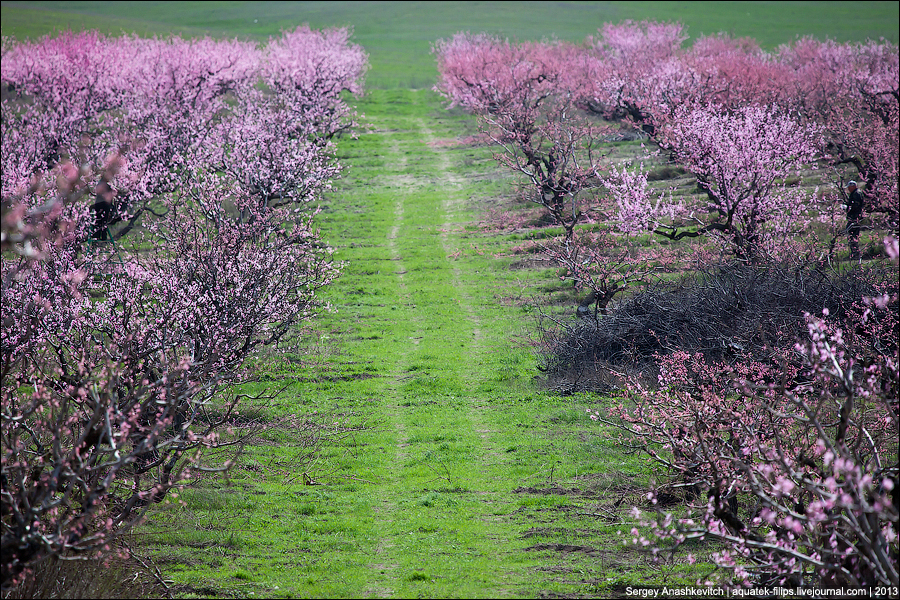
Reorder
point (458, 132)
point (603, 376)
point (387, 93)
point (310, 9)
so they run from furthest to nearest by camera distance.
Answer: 1. point (310, 9)
2. point (387, 93)
3. point (458, 132)
4. point (603, 376)

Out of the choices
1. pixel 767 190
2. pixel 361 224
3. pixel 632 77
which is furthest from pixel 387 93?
pixel 767 190

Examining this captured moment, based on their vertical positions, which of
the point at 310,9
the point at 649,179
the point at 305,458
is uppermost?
the point at 310,9

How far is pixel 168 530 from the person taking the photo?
14.6 meters

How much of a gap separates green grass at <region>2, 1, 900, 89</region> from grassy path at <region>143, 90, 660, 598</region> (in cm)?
8797

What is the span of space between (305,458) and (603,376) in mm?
9115

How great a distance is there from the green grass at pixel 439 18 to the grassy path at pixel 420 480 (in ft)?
289

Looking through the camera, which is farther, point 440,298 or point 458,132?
point 458,132

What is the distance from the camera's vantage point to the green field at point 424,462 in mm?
12859

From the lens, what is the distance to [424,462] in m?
18.0

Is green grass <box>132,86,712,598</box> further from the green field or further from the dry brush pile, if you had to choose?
the dry brush pile

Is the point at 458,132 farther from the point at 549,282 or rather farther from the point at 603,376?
the point at 603,376

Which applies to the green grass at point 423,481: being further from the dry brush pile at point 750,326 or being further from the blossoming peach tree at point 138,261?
the blossoming peach tree at point 138,261

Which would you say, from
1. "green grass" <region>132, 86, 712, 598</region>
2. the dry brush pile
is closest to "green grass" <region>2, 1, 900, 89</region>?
the dry brush pile

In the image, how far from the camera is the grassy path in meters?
12.8
